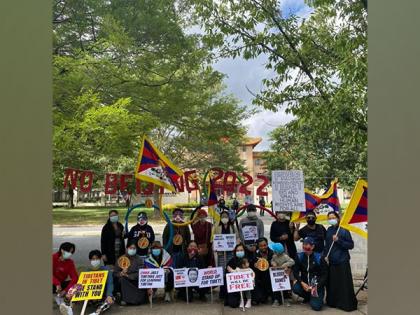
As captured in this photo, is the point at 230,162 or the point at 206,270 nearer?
the point at 206,270

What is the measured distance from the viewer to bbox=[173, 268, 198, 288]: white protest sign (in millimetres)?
6824

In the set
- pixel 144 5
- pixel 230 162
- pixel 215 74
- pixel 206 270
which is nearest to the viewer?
pixel 206 270

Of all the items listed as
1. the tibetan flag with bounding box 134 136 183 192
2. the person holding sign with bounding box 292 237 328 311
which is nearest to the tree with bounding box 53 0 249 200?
the tibetan flag with bounding box 134 136 183 192

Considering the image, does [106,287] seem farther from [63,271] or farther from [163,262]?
[163,262]

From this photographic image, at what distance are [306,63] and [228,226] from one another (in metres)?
3.40

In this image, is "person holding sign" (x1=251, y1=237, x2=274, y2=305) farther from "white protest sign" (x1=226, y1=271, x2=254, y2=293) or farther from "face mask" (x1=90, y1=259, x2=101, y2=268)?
"face mask" (x1=90, y1=259, x2=101, y2=268)

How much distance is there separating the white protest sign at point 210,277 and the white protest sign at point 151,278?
2.03ft

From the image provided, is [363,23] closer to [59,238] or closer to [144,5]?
[144,5]

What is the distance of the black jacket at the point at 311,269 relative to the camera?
670cm

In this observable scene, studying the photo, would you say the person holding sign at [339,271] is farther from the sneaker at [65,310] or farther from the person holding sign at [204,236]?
the sneaker at [65,310]

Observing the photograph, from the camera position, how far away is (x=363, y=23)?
291 inches

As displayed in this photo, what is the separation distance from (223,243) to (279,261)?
1.02 m

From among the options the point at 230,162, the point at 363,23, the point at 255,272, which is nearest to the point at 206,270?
the point at 255,272

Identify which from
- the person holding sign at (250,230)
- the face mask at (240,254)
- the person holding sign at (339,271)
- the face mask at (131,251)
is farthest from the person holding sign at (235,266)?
the face mask at (131,251)
